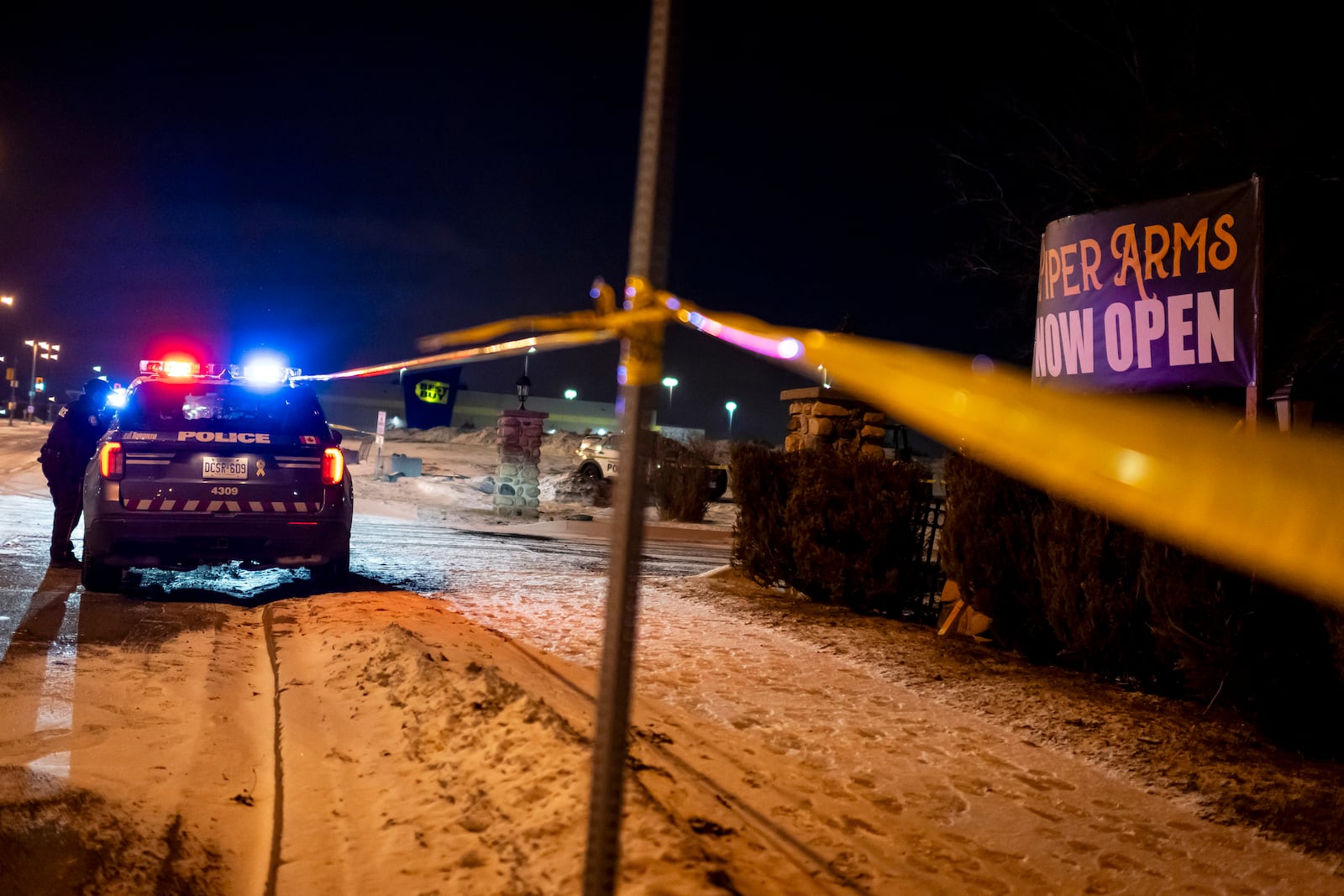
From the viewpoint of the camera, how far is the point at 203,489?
8109 mm

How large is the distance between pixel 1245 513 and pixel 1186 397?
1.28 metres

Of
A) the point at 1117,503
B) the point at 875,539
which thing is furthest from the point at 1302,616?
the point at 875,539

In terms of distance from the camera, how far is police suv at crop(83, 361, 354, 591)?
7984mm

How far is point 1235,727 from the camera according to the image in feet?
19.0

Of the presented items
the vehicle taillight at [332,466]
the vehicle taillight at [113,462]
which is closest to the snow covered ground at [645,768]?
the vehicle taillight at [113,462]

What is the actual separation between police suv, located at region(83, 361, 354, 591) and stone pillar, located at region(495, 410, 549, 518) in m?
10.9

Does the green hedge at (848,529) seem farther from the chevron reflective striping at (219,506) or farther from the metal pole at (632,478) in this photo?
the metal pole at (632,478)

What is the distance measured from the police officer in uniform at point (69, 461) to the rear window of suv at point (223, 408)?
173 cm

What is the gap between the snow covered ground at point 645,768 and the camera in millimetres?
3658

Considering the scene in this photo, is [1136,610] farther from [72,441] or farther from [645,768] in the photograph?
[72,441]

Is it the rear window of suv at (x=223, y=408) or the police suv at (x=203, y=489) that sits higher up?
the rear window of suv at (x=223, y=408)

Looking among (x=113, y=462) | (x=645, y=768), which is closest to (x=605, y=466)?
(x=113, y=462)

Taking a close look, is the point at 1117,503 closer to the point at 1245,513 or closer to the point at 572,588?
the point at 1245,513

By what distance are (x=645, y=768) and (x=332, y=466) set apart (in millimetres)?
5275
